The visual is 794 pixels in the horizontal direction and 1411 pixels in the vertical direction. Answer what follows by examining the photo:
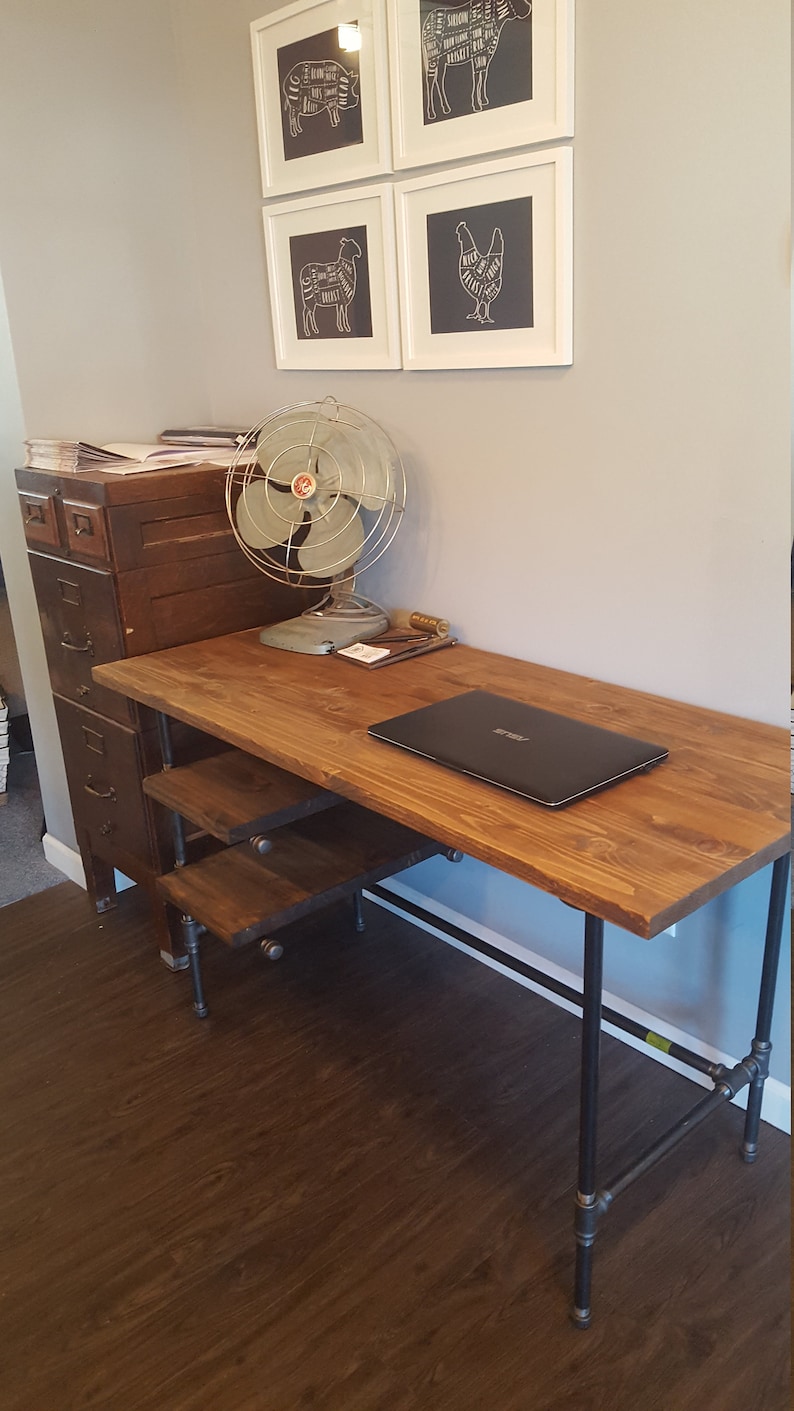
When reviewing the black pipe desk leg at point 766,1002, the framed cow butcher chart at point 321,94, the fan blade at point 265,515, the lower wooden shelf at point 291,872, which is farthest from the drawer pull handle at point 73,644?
the black pipe desk leg at point 766,1002

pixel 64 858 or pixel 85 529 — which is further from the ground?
pixel 85 529

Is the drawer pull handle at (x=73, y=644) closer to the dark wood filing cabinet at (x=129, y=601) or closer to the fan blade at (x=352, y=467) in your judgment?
the dark wood filing cabinet at (x=129, y=601)

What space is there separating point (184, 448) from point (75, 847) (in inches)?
43.1

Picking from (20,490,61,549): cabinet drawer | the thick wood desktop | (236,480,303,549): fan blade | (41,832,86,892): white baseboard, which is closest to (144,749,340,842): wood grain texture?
the thick wood desktop

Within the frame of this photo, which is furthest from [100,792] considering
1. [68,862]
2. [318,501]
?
[318,501]

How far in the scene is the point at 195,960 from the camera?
2018 mm

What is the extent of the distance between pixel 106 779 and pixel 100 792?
57mm

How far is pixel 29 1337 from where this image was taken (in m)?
1.44

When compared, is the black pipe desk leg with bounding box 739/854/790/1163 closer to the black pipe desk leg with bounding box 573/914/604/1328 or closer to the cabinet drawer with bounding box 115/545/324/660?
the black pipe desk leg with bounding box 573/914/604/1328

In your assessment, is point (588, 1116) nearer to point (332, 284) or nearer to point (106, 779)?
point (106, 779)

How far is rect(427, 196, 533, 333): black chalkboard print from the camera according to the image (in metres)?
1.74

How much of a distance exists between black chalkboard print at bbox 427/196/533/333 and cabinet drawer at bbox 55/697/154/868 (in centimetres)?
107

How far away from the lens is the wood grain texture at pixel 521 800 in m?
1.16

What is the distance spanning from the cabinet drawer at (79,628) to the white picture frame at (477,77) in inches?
40.8
